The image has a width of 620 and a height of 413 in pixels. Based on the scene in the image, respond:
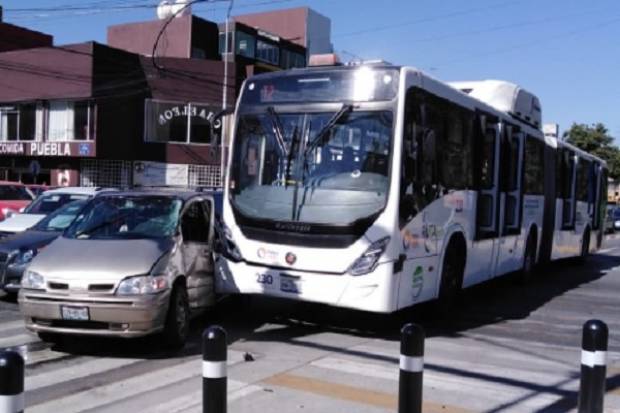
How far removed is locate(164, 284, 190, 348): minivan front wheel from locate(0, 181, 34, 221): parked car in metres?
11.9

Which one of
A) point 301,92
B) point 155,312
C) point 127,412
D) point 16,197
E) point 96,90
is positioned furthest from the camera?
point 96,90

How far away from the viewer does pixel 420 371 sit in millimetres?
4504

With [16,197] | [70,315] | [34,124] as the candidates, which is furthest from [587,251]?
[34,124]

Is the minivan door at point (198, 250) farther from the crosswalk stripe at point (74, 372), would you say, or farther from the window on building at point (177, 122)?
the window on building at point (177, 122)

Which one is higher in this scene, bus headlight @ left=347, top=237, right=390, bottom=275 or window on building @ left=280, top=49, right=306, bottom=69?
window on building @ left=280, top=49, right=306, bottom=69

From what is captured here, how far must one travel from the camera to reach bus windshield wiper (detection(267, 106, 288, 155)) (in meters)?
9.28

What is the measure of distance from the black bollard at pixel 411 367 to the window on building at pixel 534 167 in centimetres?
1040

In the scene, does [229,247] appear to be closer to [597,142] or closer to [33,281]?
[33,281]

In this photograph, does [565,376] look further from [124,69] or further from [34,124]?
[34,124]

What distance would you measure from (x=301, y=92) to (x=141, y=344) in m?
3.63

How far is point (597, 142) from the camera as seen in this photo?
68312mm

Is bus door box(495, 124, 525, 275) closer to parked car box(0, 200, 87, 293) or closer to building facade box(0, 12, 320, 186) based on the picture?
parked car box(0, 200, 87, 293)

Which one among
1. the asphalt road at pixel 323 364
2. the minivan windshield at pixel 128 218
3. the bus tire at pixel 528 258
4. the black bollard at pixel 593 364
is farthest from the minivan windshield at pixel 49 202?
the black bollard at pixel 593 364

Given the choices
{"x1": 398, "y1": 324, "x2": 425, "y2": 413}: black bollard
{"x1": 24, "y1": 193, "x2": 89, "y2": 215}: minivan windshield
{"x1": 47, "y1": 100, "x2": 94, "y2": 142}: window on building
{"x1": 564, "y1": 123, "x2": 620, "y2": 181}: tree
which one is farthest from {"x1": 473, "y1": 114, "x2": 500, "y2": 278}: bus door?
{"x1": 564, "y1": 123, "x2": 620, "y2": 181}: tree
